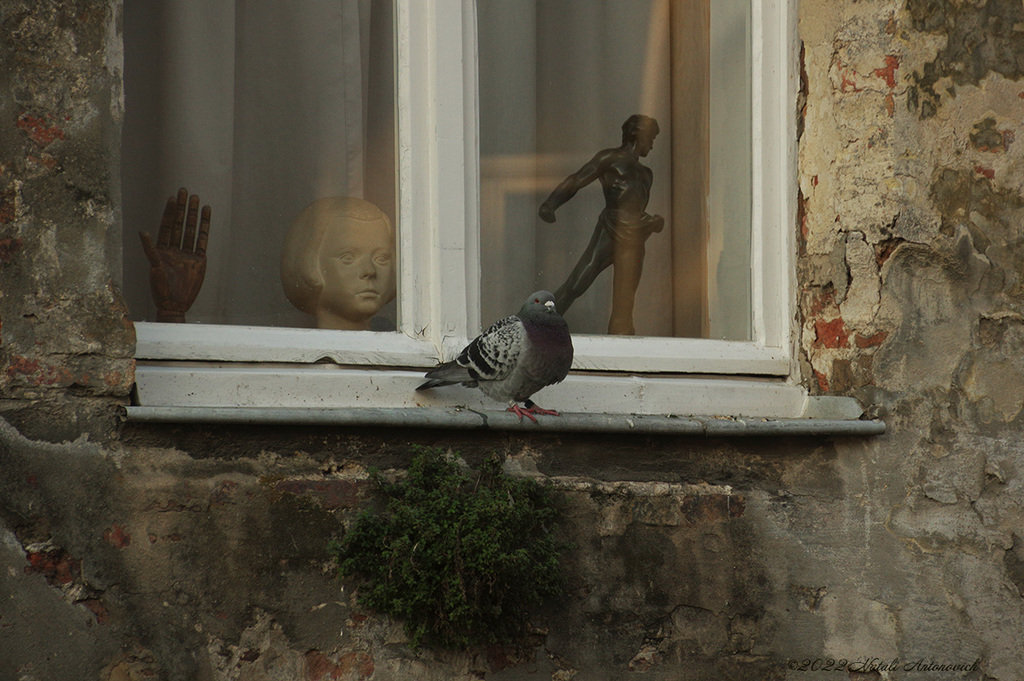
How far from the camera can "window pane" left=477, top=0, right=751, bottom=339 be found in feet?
11.2

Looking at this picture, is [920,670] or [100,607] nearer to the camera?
[100,607]

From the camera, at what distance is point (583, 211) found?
11.6ft

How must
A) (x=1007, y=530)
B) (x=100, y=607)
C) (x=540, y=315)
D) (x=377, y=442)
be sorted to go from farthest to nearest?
(x=1007, y=530) < (x=540, y=315) < (x=377, y=442) < (x=100, y=607)

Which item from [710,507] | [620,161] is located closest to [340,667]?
[710,507]

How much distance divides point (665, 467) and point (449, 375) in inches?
28.2

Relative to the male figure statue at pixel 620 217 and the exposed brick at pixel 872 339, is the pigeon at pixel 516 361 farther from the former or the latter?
the exposed brick at pixel 872 339

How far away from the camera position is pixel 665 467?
2.91m

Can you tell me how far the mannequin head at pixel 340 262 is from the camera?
306cm

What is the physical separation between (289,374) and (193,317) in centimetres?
40

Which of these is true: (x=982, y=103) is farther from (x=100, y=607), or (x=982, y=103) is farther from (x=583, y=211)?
(x=100, y=607)

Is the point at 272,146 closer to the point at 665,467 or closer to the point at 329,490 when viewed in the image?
the point at 329,490

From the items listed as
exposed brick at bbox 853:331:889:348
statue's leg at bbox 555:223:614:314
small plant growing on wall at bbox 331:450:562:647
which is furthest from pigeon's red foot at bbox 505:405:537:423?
exposed brick at bbox 853:331:889:348

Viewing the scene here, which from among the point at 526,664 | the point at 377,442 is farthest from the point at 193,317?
the point at 526,664

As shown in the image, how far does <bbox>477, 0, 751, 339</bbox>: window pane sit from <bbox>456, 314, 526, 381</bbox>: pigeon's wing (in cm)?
55
